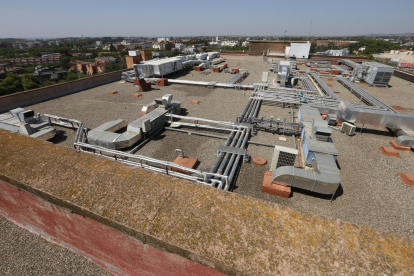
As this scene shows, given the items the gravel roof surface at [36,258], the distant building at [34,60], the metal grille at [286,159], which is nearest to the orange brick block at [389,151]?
the metal grille at [286,159]

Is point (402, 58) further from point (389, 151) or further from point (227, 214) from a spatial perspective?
point (227, 214)

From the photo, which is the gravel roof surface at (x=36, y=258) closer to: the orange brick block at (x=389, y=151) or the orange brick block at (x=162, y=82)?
the orange brick block at (x=389, y=151)

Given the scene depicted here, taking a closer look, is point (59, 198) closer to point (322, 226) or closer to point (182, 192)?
point (182, 192)

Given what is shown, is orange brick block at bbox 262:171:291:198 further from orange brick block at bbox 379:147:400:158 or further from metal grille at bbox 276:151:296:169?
orange brick block at bbox 379:147:400:158

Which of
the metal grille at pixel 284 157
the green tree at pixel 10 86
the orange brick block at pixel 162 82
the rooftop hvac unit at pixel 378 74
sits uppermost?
the rooftop hvac unit at pixel 378 74

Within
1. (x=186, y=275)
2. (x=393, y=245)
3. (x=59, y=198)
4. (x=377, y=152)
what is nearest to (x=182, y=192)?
(x=186, y=275)

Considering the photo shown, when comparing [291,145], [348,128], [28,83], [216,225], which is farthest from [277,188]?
[28,83]
